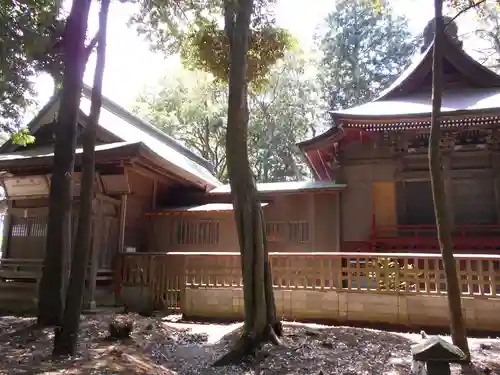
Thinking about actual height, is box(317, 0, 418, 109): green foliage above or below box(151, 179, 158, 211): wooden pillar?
above

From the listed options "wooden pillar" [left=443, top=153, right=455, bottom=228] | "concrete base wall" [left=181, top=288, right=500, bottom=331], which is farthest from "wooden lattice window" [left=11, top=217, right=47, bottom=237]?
"wooden pillar" [left=443, top=153, right=455, bottom=228]

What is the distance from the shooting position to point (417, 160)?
12.4m

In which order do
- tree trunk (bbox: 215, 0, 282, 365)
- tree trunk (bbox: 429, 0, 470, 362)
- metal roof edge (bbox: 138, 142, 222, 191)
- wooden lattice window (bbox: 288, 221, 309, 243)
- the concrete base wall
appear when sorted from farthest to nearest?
wooden lattice window (bbox: 288, 221, 309, 243) → metal roof edge (bbox: 138, 142, 222, 191) → the concrete base wall → tree trunk (bbox: 215, 0, 282, 365) → tree trunk (bbox: 429, 0, 470, 362)

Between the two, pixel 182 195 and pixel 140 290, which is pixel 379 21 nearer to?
pixel 182 195

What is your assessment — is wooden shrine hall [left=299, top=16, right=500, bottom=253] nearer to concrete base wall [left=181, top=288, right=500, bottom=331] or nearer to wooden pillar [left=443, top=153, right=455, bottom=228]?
wooden pillar [left=443, top=153, right=455, bottom=228]

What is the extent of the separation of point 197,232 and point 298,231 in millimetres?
3124

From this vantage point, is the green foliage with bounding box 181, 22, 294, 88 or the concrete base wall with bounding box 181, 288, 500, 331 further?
the green foliage with bounding box 181, 22, 294, 88

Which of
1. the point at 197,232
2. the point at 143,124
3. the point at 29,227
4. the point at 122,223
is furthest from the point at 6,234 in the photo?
the point at 143,124

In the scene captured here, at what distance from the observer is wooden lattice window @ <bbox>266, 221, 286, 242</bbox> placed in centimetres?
1299

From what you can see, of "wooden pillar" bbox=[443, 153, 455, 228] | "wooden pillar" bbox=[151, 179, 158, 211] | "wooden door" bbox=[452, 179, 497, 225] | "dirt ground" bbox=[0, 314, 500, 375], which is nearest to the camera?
"dirt ground" bbox=[0, 314, 500, 375]

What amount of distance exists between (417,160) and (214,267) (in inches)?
274

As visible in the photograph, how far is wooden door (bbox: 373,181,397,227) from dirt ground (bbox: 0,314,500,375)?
18.3 feet

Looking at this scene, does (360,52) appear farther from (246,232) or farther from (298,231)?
(246,232)

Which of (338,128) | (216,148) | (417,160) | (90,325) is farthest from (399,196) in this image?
(216,148)
